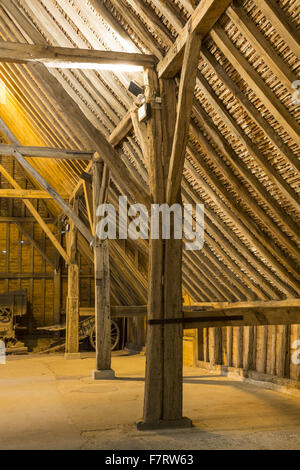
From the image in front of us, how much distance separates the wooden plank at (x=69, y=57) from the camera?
4852mm

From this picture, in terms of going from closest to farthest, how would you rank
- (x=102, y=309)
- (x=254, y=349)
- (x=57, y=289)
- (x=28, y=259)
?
(x=254, y=349) → (x=102, y=309) → (x=28, y=259) → (x=57, y=289)

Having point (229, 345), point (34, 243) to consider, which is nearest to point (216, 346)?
point (229, 345)

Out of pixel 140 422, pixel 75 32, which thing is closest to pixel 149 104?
pixel 75 32

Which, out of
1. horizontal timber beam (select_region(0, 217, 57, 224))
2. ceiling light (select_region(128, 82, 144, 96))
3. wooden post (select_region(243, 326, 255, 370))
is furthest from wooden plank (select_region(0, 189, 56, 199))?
ceiling light (select_region(128, 82, 144, 96))

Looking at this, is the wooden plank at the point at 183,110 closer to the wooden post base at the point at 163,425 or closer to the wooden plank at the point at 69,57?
the wooden plank at the point at 69,57

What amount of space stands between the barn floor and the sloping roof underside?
1400 millimetres

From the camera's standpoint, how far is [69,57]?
5066mm

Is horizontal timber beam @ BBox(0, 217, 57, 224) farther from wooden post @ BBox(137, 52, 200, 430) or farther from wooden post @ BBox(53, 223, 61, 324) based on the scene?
wooden post @ BBox(137, 52, 200, 430)

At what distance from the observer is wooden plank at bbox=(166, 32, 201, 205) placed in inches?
173

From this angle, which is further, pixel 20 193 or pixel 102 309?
pixel 20 193

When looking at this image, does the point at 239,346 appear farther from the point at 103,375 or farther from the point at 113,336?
the point at 113,336

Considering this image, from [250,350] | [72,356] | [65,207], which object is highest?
[65,207]

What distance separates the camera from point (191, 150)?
5.79 meters

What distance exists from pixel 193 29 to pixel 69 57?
1343 mm
